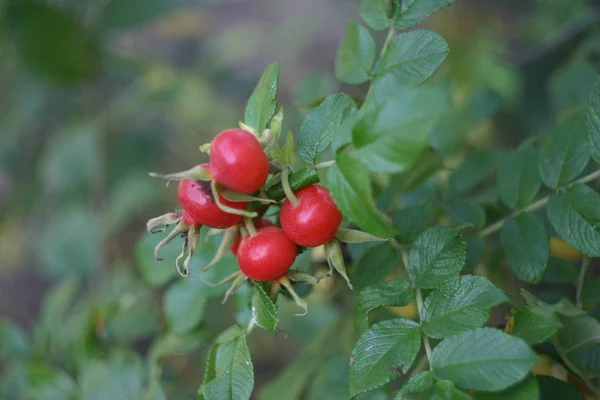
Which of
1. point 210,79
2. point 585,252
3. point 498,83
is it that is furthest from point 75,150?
point 585,252

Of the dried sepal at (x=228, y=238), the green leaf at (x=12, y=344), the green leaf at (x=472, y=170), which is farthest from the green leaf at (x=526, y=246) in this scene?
the green leaf at (x=12, y=344)

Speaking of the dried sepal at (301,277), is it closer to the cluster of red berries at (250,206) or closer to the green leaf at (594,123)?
the cluster of red berries at (250,206)

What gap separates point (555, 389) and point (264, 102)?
2.04 feet

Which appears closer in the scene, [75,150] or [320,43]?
[75,150]

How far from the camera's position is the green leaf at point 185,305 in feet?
3.89

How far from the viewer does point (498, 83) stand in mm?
2324

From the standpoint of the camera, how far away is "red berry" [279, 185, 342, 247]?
77 cm

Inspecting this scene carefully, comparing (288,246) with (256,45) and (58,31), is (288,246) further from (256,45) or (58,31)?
(256,45)

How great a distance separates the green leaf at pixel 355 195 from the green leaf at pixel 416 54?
21cm

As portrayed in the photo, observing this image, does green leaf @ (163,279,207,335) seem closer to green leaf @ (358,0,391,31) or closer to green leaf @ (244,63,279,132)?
green leaf @ (244,63,279,132)

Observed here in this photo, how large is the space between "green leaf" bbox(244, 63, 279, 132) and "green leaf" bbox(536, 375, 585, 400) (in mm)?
564

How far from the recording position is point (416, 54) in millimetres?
896

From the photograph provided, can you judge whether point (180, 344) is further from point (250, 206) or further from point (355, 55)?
point (355, 55)

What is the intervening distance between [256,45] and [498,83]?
72.5 inches
